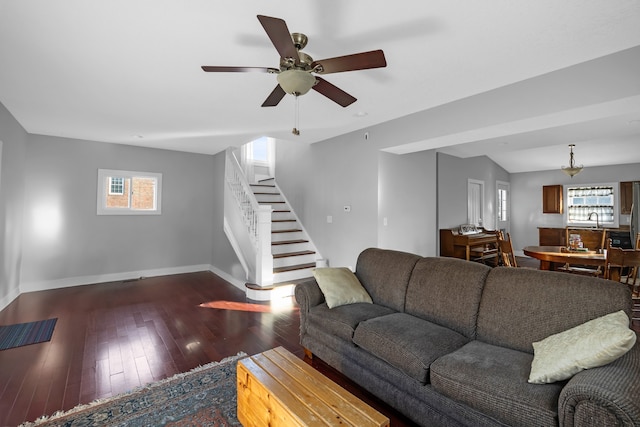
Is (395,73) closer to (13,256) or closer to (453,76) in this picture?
(453,76)

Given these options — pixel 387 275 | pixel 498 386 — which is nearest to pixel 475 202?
pixel 387 275

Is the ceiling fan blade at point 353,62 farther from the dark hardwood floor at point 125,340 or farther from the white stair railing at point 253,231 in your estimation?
the white stair railing at point 253,231

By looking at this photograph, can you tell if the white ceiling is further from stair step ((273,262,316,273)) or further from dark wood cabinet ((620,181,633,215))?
dark wood cabinet ((620,181,633,215))

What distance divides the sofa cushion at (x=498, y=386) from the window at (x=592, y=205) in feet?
27.9

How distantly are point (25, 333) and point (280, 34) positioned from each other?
407 centimetres

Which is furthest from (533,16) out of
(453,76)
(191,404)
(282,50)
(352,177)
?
(191,404)

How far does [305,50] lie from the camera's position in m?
2.45

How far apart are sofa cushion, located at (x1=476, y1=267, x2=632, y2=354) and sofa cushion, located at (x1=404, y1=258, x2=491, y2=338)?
6cm

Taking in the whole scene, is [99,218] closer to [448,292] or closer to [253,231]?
[253,231]

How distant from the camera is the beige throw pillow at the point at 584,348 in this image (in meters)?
1.42

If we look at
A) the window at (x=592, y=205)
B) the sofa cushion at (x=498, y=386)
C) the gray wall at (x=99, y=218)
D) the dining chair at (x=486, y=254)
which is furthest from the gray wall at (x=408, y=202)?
the window at (x=592, y=205)

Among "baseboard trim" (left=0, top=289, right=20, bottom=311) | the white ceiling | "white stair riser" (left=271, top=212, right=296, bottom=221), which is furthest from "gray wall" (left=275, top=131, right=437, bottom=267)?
"baseboard trim" (left=0, top=289, right=20, bottom=311)

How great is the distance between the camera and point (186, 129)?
4688 mm

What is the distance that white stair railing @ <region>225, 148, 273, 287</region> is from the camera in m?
4.76
